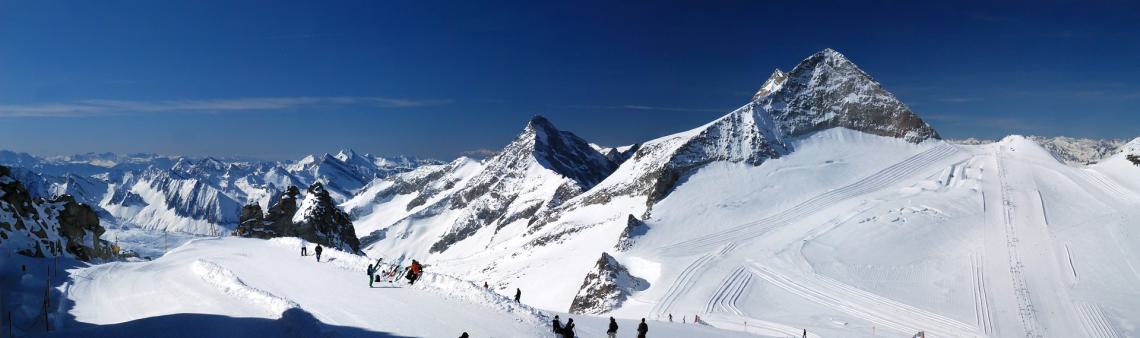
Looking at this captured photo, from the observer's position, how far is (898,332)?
48969 millimetres

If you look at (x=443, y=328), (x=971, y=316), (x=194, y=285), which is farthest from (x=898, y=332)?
(x=194, y=285)

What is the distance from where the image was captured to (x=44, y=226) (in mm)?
44969

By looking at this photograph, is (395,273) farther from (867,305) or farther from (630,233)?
(630,233)

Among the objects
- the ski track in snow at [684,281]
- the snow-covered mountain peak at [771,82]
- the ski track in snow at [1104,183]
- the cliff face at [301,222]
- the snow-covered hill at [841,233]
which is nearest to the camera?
the snow-covered hill at [841,233]

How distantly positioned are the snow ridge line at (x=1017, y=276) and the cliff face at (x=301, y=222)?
236 feet

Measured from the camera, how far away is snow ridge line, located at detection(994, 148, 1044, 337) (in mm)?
50156

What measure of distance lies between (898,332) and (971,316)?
9429 mm

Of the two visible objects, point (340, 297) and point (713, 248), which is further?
point (713, 248)

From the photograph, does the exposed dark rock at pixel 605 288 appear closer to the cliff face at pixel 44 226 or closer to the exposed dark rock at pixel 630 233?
the exposed dark rock at pixel 630 233

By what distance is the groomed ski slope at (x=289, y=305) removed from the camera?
22.6 metres

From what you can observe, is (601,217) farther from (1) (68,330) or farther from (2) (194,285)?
(1) (68,330)

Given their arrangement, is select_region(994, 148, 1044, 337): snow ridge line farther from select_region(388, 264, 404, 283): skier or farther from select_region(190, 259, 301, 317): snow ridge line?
select_region(190, 259, 301, 317): snow ridge line

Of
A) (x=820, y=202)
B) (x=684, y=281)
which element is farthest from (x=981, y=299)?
(x=820, y=202)

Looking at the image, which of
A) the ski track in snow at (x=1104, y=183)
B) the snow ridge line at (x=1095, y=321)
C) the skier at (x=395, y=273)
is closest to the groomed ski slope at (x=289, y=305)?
the skier at (x=395, y=273)
